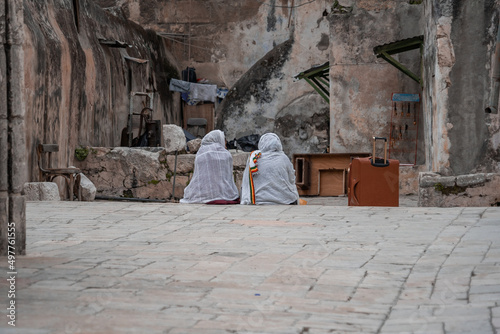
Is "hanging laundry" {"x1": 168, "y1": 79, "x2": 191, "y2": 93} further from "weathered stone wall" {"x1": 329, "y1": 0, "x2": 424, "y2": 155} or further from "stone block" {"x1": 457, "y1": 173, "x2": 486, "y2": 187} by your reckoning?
"stone block" {"x1": 457, "y1": 173, "x2": 486, "y2": 187}

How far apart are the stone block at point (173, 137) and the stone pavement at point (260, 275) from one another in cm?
565

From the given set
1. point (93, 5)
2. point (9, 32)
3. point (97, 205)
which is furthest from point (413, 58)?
point (9, 32)

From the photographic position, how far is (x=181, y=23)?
27.2 metres

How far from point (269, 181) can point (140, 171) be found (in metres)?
4.61

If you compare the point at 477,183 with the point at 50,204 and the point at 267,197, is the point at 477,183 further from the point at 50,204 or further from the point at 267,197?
the point at 50,204

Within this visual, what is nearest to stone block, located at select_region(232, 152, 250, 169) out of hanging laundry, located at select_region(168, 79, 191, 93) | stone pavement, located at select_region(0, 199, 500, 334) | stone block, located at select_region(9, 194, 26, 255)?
stone pavement, located at select_region(0, 199, 500, 334)

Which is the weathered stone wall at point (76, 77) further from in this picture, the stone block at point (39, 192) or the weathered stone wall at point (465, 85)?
the weathered stone wall at point (465, 85)

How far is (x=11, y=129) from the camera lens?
529 centimetres

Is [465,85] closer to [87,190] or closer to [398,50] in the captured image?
[398,50]

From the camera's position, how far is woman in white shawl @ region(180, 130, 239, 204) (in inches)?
393

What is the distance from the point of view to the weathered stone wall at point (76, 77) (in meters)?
11.8

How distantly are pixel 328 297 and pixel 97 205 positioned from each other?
5447 mm

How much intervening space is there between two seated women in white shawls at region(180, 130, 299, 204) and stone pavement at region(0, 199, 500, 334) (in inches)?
76.4

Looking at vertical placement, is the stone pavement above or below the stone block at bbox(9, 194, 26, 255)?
below
